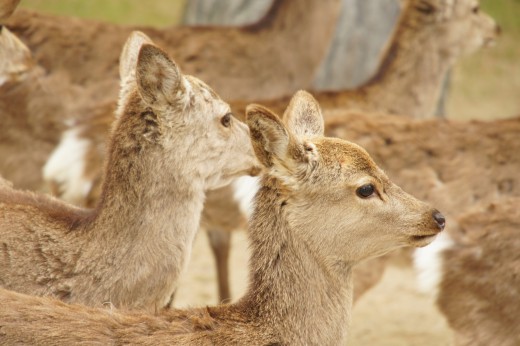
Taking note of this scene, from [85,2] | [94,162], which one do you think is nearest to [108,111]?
[94,162]

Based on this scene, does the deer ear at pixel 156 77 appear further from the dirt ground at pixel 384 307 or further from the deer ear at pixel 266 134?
the dirt ground at pixel 384 307

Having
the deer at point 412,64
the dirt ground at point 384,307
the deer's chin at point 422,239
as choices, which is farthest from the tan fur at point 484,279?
the dirt ground at point 384,307

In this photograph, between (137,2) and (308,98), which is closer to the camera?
(308,98)

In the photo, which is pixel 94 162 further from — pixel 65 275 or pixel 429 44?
pixel 429 44

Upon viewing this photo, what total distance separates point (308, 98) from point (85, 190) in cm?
207

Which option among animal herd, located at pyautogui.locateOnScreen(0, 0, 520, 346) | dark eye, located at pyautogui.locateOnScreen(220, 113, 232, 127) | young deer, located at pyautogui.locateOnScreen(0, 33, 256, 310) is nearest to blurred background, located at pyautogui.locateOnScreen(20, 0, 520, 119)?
animal herd, located at pyautogui.locateOnScreen(0, 0, 520, 346)

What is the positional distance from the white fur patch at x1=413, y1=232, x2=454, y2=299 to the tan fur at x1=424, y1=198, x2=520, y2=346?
2 centimetres

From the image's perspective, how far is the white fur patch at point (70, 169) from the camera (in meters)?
Result: 6.61

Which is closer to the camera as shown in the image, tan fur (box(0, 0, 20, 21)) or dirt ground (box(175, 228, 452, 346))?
tan fur (box(0, 0, 20, 21))

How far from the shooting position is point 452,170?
673 cm

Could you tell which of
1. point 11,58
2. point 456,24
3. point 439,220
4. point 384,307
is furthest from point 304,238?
point 456,24

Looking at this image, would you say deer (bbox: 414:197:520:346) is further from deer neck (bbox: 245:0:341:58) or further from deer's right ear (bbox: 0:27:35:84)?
deer neck (bbox: 245:0:341:58)

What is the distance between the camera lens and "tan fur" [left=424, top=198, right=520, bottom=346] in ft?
17.0

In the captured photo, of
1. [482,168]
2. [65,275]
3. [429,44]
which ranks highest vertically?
[429,44]
